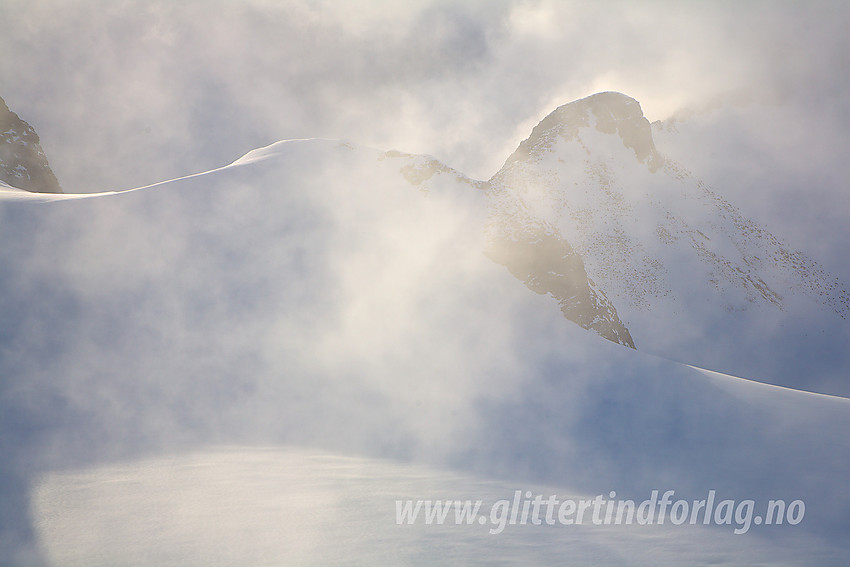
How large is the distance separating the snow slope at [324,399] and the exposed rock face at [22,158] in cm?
3068

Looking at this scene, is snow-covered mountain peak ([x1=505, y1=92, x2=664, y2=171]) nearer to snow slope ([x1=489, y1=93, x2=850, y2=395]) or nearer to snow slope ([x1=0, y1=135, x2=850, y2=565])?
snow slope ([x1=489, y1=93, x2=850, y2=395])

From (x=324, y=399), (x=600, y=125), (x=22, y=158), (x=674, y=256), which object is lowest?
(x=324, y=399)

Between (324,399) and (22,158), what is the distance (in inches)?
1906

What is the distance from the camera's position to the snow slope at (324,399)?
8523 mm

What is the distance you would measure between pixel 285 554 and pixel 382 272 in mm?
16563

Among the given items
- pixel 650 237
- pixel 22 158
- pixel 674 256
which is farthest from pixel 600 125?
pixel 22 158

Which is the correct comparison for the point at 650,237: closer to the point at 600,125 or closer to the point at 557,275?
the point at 600,125

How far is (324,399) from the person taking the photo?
16.3m

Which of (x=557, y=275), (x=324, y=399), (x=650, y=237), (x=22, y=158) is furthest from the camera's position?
(x=650, y=237)

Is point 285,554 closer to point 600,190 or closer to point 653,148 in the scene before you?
point 600,190

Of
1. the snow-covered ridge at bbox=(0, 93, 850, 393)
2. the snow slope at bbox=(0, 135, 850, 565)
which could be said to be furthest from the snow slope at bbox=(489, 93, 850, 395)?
the snow slope at bbox=(0, 135, 850, 565)

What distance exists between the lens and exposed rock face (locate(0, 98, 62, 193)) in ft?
146

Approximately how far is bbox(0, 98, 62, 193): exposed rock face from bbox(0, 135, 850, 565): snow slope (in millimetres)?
30683

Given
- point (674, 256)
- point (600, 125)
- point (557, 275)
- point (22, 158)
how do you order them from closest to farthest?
1. point (557, 275)
2. point (22, 158)
3. point (674, 256)
4. point (600, 125)
